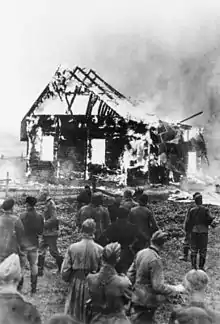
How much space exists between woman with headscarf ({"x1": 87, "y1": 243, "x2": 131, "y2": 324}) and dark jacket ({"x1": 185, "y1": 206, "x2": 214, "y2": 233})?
1561 mm

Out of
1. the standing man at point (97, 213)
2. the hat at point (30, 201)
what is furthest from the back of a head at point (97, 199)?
the hat at point (30, 201)

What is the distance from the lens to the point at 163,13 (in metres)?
4.04

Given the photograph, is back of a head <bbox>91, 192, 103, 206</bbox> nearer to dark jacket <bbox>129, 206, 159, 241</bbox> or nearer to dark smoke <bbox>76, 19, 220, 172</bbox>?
dark jacket <bbox>129, 206, 159, 241</bbox>

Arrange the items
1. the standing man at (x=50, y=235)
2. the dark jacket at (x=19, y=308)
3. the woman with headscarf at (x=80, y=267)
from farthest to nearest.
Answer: the standing man at (x=50, y=235) < the woman with headscarf at (x=80, y=267) < the dark jacket at (x=19, y=308)

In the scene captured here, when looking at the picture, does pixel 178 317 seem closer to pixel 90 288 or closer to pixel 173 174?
pixel 90 288

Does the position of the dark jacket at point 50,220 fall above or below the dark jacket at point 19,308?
above

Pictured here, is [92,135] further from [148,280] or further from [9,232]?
[148,280]

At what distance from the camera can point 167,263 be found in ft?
12.6

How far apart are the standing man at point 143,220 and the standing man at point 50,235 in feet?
2.57

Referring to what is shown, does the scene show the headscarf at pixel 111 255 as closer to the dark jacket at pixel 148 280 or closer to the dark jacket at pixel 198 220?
the dark jacket at pixel 148 280

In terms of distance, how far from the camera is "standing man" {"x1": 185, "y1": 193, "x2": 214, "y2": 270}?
3930 millimetres

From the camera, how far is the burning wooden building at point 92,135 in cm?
405

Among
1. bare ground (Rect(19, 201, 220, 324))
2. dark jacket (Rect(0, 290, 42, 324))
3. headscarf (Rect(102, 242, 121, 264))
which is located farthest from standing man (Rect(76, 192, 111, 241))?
dark jacket (Rect(0, 290, 42, 324))

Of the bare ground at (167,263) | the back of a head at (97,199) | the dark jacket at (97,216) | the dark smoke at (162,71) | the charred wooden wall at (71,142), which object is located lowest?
the bare ground at (167,263)
